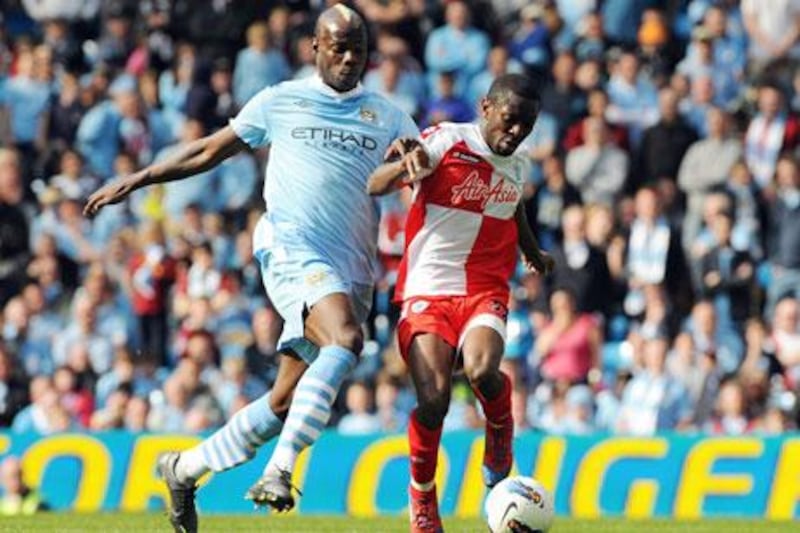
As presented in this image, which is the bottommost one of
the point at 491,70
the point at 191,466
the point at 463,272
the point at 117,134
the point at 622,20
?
the point at 191,466

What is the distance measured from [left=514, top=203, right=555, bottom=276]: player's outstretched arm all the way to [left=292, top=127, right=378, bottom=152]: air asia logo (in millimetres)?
1172

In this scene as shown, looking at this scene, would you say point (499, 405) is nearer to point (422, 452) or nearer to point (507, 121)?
point (422, 452)

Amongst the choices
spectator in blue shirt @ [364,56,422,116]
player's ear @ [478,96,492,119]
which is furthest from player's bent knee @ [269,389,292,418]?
spectator in blue shirt @ [364,56,422,116]

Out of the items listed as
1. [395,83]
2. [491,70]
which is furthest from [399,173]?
[491,70]

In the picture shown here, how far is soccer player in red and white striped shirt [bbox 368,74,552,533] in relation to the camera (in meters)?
11.8

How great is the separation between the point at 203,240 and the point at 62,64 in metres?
4.06

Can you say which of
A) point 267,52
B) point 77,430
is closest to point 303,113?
point 77,430

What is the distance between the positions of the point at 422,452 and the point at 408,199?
379 inches

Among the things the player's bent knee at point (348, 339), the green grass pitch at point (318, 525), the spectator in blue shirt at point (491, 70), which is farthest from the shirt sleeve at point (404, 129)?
the spectator in blue shirt at point (491, 70)

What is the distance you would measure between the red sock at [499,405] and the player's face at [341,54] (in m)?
1.75

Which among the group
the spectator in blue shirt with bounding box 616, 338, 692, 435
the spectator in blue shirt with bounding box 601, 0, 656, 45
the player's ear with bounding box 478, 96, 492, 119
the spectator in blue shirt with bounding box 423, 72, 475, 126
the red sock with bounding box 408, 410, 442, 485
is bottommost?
the spectator in blue shirt with bounding box 616, 338, 692, 435

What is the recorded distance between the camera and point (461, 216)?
1210cm

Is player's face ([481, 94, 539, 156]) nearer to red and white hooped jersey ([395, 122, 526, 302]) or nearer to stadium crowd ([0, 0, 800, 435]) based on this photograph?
red and white hooped jersey ([395, 122, 526, 302])

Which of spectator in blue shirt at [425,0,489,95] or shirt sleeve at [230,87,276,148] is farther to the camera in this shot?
spectator in blue shirt at [425,0,489,95]
